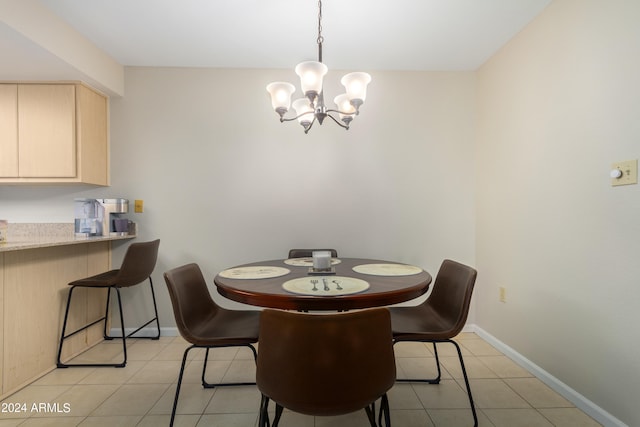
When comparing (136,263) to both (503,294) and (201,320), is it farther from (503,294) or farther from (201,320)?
(503,294)

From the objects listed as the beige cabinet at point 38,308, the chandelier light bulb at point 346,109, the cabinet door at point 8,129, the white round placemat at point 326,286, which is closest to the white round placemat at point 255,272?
the white round placemat at point 326,286

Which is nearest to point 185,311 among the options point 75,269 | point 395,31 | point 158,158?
point 75,269

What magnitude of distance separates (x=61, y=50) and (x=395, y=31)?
236 cm

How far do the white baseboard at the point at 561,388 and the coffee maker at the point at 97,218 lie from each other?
10.8ft

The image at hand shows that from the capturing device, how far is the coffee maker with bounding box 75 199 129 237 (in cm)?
246

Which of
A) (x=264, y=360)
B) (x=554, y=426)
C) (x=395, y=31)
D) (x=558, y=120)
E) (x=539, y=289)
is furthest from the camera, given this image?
(x=395, y=31)

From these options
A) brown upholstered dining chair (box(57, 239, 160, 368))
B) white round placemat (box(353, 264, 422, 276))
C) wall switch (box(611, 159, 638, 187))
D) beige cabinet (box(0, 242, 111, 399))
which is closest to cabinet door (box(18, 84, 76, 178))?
beige cabinet (box(0, 242, 111, 399))

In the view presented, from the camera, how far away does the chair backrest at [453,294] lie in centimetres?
154

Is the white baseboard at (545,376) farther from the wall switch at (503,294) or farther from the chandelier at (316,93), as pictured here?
the chandelier at (316,93)

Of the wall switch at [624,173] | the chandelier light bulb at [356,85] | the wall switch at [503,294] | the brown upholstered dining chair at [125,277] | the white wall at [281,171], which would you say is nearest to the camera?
the wall switch at [624,173]

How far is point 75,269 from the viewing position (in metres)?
2.33

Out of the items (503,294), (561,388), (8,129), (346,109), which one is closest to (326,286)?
(346,109)

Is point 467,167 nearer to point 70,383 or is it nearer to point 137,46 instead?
point 137,46

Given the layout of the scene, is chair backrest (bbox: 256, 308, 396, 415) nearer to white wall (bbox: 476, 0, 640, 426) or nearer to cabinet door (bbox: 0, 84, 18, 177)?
white wall (bbox: 476, 0, 640, 426)
